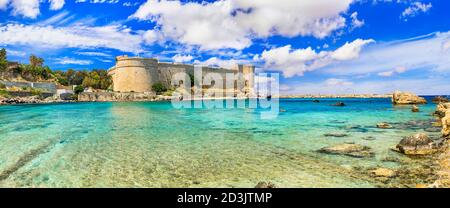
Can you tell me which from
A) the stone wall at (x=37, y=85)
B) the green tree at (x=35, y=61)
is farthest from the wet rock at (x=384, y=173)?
the green tree at (x=35, y=61)

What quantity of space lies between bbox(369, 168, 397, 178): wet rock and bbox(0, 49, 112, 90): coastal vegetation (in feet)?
165

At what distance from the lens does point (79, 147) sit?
7.48 meters

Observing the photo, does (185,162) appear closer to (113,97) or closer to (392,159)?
(392,159)

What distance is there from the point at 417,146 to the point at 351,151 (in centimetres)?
133

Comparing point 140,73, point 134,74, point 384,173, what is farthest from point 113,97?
point 384,173

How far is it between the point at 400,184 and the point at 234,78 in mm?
61162

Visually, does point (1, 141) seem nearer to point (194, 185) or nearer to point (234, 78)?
point (194, 185)

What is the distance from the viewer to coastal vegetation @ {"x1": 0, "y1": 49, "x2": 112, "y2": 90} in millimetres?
45188

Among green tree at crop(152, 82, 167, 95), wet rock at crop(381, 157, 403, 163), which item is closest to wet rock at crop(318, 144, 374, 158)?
wet rock at crop(381, 157, 403, 163)

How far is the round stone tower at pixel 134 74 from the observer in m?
49.8

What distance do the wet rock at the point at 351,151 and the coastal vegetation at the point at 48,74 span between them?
4890 cm

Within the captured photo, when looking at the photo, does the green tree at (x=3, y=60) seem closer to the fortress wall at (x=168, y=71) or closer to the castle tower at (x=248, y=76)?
the fortress wall at (x=168, y=71)
